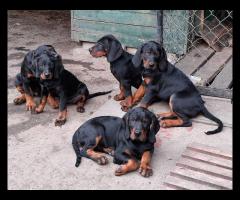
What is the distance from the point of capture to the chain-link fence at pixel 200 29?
682 centimetres

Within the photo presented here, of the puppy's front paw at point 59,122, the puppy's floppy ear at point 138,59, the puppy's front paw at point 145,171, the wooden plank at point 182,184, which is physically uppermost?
the puppy's floppy ear at point 138,59

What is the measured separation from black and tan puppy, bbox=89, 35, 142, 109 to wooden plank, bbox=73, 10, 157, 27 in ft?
5.53

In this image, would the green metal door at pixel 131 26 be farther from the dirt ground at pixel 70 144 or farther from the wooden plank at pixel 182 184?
the wooden plank at pixel 182 184

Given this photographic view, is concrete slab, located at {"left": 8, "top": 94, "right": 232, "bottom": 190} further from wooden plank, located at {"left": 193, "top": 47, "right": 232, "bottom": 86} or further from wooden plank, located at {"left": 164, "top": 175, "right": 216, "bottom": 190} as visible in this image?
wooden plank, located at {"left": 193, "top": 47, "right": 232, "bottom": 86}

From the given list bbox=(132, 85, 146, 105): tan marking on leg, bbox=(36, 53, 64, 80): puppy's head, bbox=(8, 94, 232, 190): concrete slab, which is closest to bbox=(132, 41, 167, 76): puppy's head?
bbox=(132, 85, 146, 105): tan marking on leg

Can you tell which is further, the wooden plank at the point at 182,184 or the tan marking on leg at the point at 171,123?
the tan marking on leg at the point at 171,123

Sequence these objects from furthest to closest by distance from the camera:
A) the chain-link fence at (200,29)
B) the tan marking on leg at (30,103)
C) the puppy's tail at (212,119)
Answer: the chain-link fence at (200,29), the tan marking on leg at (30,103), the puppy's tail at (212,119)

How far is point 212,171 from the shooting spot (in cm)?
412

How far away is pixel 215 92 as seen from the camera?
5645 millimetres

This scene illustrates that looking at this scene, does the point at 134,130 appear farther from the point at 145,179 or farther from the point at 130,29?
the point at 130,29

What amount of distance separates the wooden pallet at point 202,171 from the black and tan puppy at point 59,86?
1.62 meters

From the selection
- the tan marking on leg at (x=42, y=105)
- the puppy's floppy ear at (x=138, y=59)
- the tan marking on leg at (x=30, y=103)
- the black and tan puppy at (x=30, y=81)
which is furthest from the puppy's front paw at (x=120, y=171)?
the tan marking on leg at (x=30, y=103)

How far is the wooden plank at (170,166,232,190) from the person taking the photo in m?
3.94
